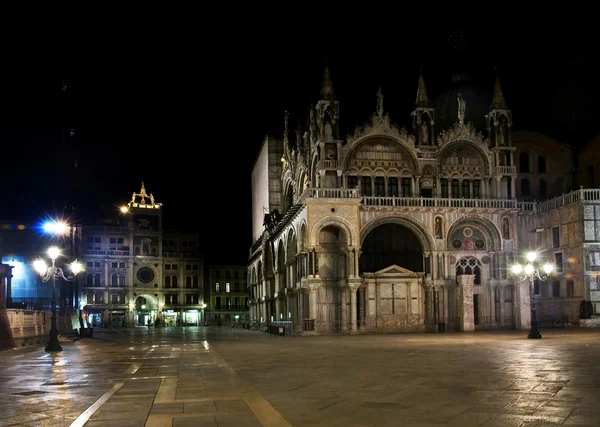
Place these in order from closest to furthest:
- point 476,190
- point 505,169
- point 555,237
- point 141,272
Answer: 1. point 555,237
2. point 505,169
3. point 476,190
4. point 141,272

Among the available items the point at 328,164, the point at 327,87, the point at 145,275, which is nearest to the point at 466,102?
the point at 327,87

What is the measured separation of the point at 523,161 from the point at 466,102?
9611 millimetres

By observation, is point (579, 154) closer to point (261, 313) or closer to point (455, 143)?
point (455, 143)

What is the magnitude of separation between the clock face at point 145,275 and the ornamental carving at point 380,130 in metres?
73.2

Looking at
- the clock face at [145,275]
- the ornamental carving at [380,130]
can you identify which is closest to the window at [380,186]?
the ornamental carving at [380,130]

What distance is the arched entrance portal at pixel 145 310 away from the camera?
121 metres

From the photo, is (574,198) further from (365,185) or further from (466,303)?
(365,185)

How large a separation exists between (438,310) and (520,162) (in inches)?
703

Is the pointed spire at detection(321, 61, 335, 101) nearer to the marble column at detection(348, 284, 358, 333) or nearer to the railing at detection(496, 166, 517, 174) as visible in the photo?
the railing at detection(496, 166, 517, 174)

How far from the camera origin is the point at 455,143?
198 ft

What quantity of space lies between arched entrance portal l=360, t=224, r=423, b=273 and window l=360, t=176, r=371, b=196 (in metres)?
3.10

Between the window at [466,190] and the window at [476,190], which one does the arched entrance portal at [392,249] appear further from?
the window at [476,190]

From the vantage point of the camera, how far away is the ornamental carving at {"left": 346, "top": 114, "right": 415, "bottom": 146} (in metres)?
58.1

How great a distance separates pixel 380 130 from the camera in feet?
192
